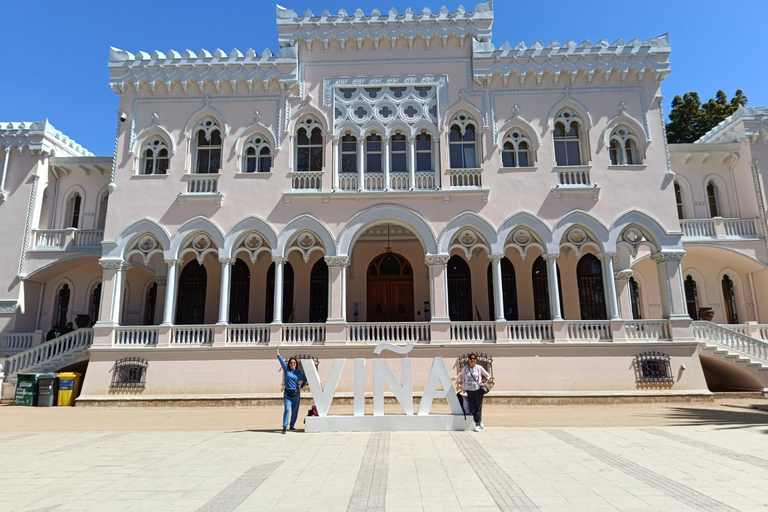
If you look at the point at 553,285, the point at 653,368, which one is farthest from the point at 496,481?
the point at 653,368

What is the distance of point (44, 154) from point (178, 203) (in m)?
7.42

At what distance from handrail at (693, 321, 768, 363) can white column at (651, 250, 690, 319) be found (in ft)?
3.85

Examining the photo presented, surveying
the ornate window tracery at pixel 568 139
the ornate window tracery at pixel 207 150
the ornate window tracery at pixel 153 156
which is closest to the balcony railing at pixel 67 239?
the ornate window tracery at pixel 153 156

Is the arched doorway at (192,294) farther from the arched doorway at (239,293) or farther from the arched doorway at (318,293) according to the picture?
the arched doorway at (318,293)

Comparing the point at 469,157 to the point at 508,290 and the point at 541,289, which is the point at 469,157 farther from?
the point at 541,289

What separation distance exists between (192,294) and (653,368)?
18.5 metres

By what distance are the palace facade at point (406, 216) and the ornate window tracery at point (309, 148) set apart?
0.09 meters

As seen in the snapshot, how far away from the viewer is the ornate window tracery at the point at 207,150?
19062 millimetres

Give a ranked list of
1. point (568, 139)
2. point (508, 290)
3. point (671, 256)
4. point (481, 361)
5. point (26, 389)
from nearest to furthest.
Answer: point (26, 389)
point (481, 361)
point (671, 256)
point (568, 139)
point (508, 290)

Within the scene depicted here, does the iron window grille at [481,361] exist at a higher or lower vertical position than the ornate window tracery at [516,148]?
lower

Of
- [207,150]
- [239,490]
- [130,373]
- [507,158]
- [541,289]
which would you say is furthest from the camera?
[541,289]

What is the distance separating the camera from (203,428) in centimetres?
1170

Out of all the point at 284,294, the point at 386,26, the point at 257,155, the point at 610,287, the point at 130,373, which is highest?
the point at 386,26

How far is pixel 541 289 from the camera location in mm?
20594
